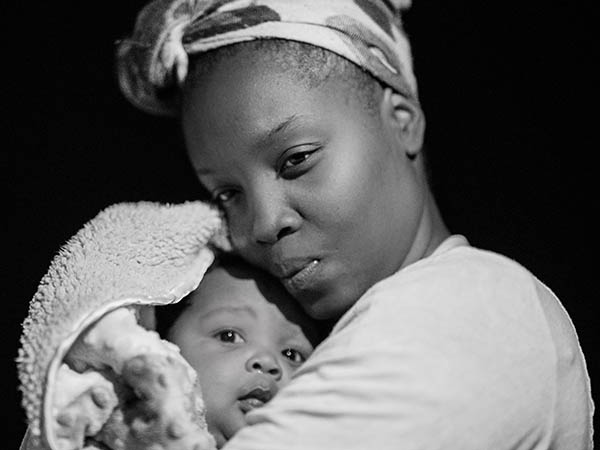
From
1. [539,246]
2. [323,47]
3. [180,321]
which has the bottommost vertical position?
[539,246]

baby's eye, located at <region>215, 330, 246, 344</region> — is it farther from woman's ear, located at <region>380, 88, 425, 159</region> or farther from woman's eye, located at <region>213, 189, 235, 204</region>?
woman's ear, located at <region>380, 88, 425, 159</region>

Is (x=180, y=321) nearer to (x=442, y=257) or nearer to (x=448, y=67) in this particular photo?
(x=442, y=257)

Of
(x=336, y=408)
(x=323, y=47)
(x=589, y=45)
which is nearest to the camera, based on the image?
(x=336, y=408)

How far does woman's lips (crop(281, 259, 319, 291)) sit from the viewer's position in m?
1.24

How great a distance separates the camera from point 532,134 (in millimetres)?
1664

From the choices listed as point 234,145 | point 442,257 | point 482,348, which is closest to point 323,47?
point 234,145

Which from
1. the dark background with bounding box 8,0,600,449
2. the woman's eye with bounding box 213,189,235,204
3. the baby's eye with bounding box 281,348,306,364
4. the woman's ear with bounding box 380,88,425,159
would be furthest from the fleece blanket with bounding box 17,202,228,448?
the dark background with bounding box 8,0,600,449

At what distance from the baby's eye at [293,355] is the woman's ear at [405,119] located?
270mm

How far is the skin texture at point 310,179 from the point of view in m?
1.22

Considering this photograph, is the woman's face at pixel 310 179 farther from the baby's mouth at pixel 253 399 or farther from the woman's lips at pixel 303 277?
the baby's mouth at pixel 253 399

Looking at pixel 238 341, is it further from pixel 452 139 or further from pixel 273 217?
pixel 452 139

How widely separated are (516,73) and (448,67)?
0.10m

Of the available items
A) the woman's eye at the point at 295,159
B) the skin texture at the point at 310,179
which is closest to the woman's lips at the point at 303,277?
the skin texture at the point at 310,179

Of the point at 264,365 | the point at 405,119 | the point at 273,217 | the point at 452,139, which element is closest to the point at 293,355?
the point at 264,365
